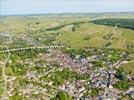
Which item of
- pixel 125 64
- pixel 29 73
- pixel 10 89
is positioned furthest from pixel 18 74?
pixel 125 64

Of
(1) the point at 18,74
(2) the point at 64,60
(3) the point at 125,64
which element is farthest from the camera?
(2) the point at 64,60

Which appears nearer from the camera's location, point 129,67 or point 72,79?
point 72,79

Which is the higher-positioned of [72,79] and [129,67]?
[129,67]

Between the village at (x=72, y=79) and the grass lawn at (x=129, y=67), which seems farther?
the grass lawn at (x=129, y=67)

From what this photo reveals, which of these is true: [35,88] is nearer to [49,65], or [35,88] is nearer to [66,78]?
[66,78]

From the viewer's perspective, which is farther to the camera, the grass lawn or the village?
the grass lawn

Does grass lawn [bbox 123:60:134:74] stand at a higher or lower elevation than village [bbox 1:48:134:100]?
higher

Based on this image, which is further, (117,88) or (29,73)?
(29,73)

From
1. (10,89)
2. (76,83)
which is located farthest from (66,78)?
(10,89)

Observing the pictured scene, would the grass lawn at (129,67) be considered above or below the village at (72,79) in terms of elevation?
above

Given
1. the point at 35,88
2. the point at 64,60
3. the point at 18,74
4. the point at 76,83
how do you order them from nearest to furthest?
the point at 35,88
the point at 76,83
the point at 18,74
the point at 64,60
